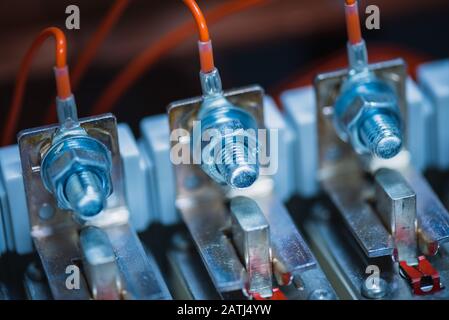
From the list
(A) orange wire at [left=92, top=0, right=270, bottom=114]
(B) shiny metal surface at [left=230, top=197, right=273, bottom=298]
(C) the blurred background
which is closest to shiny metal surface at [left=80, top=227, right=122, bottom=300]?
(B) shiny metal surface at [left=230, top=197, right=273, bottom=298]

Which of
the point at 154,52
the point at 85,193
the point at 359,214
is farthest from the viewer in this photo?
the point at 154,52

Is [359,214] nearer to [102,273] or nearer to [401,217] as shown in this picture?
[401,217]

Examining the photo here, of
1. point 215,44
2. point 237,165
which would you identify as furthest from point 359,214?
point 215,44

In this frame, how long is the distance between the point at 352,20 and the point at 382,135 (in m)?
0.12

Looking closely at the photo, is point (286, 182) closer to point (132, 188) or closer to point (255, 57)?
point (132, 188)

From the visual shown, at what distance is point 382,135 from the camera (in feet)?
3.44

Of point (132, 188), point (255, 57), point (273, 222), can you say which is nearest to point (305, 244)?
point (273, 222)

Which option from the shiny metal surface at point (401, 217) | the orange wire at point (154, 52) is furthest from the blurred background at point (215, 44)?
the shiny metal surface at point (401, 217)

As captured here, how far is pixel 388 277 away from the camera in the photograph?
3.41 ft

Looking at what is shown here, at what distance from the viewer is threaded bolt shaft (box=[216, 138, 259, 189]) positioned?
1.01 meters

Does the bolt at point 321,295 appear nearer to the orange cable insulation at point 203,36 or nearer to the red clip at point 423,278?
the red clip at point 423,278

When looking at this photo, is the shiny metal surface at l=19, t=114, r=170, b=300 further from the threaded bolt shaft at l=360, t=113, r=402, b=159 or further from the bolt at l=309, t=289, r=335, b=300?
the threaded bolt shaft at l=360, t=113, r=402, b=159
